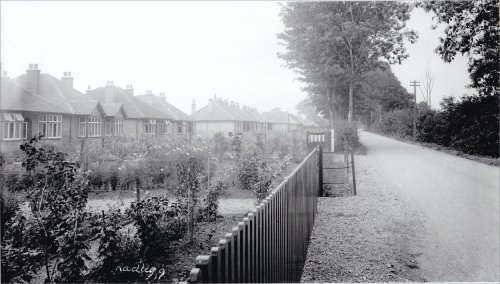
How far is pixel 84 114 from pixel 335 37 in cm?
1900

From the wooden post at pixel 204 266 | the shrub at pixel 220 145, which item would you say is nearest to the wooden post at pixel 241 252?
the wooden post at pixel 204 266

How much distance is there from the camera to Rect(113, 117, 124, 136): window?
1258 inches

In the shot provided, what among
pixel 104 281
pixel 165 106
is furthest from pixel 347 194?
pixel 165 106

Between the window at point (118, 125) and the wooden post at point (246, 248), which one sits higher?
the window at point (118, 125)

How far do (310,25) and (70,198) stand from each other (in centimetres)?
1919

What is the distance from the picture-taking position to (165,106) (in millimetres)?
45125

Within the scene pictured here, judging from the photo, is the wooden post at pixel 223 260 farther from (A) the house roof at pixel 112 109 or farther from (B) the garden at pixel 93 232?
(A) the house roof at pixel 112 109

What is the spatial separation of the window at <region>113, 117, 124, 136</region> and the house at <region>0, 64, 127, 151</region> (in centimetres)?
95

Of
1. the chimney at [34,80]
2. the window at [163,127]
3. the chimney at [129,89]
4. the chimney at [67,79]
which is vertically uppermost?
the chimney at [129,89]

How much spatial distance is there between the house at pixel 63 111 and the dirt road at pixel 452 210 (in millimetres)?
18619

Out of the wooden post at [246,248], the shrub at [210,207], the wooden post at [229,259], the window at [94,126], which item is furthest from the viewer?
the window at [94,126]

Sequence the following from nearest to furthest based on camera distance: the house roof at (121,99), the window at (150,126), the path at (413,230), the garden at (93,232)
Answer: the garden at (93,232), the path at (413,230), the house roof at (121,99), the window at (150,126)

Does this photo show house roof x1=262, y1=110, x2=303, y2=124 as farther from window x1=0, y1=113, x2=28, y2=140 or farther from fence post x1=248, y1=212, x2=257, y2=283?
fence post x1=248, y1=212, x2=257, y2=283

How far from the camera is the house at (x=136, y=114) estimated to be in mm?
34750
